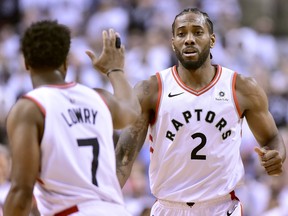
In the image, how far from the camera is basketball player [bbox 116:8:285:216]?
7.41m

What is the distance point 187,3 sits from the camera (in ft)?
54.9

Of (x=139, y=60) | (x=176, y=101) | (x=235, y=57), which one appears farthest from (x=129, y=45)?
(x=176, y=101)

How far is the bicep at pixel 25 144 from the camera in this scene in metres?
5.28

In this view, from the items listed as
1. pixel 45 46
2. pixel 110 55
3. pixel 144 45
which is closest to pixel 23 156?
pixel 45 46

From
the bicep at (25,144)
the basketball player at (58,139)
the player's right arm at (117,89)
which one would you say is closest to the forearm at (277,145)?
the player's right arm at (117,89)

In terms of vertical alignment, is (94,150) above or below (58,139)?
below

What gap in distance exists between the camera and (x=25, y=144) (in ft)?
17.3

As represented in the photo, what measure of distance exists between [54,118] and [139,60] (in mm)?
9915

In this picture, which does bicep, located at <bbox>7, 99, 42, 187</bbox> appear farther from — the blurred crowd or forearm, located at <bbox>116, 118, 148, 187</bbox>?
the blurred crowd

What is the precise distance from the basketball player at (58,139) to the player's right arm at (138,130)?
179 centimetres

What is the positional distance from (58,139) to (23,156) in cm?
27

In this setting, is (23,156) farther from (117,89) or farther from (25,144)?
(117,89)

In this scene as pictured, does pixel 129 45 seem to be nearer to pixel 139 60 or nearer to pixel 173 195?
pixel 139 60

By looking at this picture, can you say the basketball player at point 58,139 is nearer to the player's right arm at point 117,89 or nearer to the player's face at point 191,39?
the player's right arm at point 117,89
